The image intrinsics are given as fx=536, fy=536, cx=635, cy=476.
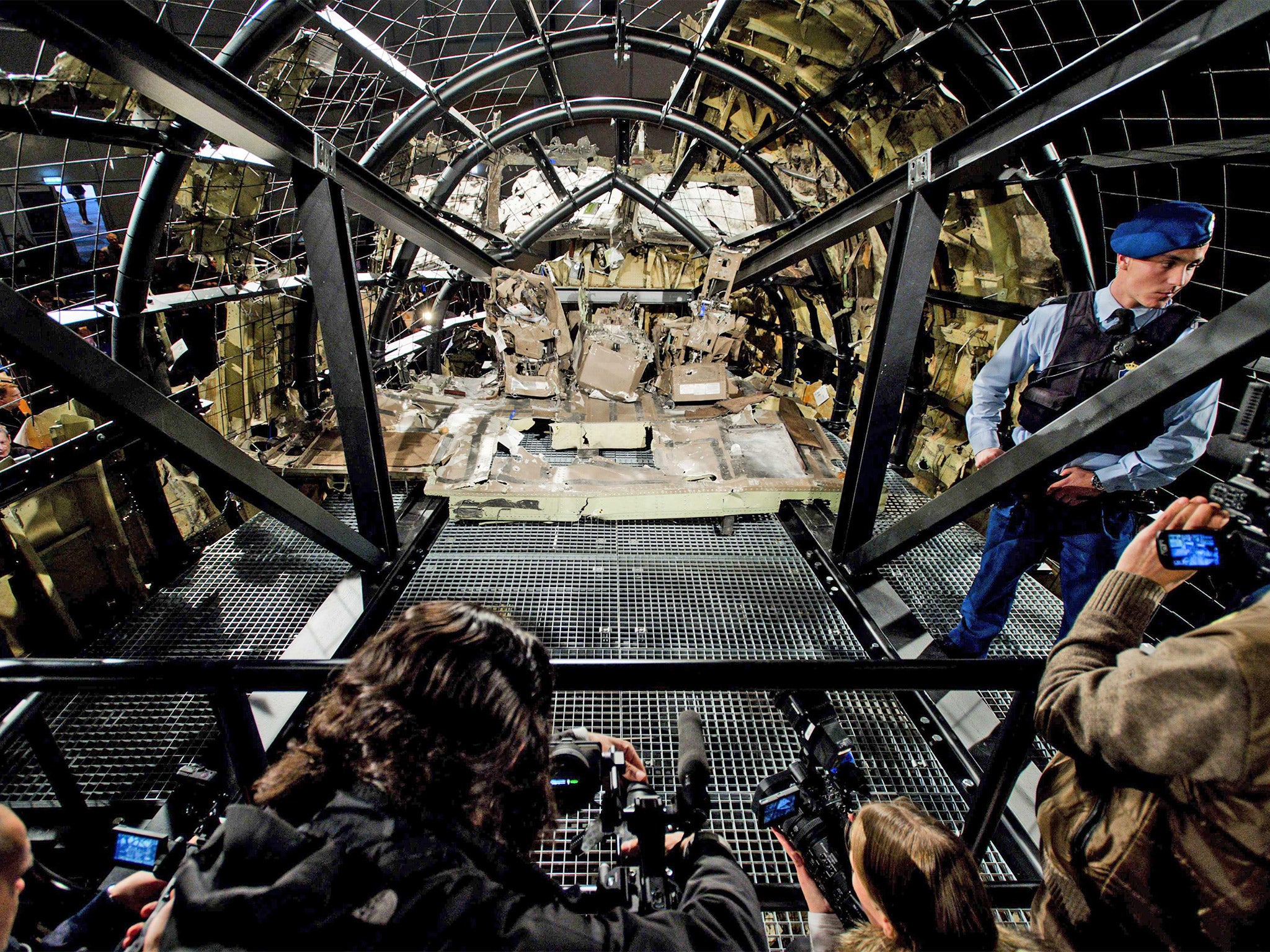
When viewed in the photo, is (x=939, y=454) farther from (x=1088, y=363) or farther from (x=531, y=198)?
(x=531, y=198)

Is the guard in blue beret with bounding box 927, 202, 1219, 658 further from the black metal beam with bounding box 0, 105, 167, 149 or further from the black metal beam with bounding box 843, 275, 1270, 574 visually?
the black metal beam with bounding box 0, 105, 167, 149

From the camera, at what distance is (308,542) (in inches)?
137

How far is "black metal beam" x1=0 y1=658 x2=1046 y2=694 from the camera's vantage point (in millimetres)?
1304

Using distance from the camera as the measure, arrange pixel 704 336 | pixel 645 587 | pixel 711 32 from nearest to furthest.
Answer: pixel 645 587 → pixel 711 32 → pixel 704 336

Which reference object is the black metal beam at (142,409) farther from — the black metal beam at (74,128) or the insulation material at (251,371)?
the insulation material at (251,371)

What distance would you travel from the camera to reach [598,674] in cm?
132

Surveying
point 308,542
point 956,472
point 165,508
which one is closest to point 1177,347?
point 956,472

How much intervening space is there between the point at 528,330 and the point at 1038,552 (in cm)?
407

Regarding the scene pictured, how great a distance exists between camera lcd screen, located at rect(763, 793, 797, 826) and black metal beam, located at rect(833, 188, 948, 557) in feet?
6.52

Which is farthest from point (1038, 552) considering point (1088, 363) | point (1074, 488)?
point (1088, 363)

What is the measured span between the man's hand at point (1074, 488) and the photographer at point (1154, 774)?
1414 millimetres

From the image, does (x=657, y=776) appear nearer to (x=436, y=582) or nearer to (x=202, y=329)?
(x=436, y=582)

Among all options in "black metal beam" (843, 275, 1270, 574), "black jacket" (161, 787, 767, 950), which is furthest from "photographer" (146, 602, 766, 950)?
"black metal beam" (843, 275, 1270, 574)

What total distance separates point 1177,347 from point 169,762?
392 cm
